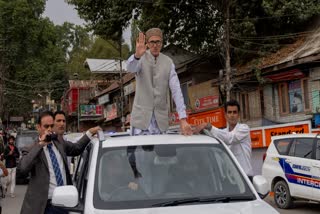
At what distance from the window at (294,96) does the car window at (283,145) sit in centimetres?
704

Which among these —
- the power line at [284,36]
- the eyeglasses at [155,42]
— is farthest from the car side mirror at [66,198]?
the power line at [284,36]

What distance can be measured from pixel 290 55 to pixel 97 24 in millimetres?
9698

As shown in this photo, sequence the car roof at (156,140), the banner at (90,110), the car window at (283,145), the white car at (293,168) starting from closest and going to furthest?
the car roof at (156,140) < the white car at (293,168) < the car window at (283,145) < the banner at (90,110)

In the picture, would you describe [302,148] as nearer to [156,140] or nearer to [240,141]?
[240,141]

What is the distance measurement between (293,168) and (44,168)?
809 cm

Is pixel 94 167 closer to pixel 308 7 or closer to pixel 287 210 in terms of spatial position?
pixel 287 210

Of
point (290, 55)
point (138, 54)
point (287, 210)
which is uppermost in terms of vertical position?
point (290, 55)

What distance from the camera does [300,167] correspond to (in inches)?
445

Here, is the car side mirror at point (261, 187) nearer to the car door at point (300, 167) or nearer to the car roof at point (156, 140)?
the car roof at point (156, 140)

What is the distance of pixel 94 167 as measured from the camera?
407 centimetres

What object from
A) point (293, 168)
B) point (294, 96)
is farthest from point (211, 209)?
point (294, 96)

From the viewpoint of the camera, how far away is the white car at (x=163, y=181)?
3721 mm

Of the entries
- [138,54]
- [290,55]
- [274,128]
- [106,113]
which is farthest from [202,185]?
[106,113]

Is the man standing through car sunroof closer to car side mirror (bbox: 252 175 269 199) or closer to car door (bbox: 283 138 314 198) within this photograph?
car side mirror (bbox: 252 175 269 199)
